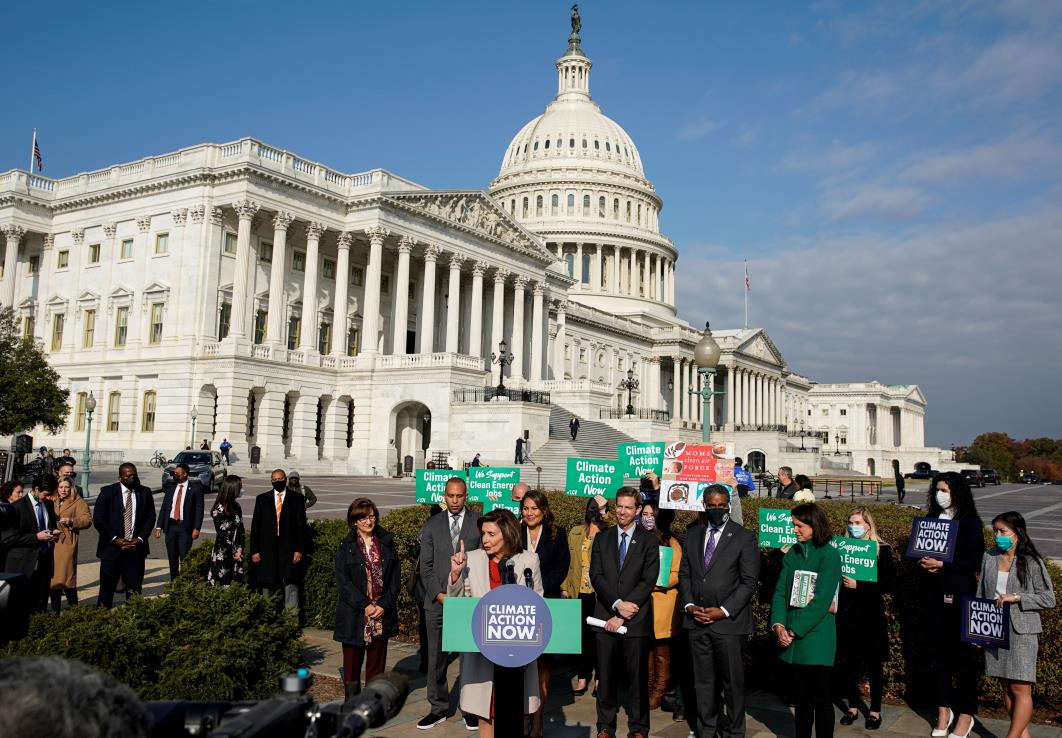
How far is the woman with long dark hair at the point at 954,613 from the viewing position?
8477 millimetres

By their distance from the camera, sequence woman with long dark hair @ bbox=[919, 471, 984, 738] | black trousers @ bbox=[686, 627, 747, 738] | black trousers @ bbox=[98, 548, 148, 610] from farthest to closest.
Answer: black trousers @ bbox=[98, 548, 148, 610], woman with long dark hair @ bbox=[919, 471, 984, 738], black trousers @ bbox=[686, 627, 747, 738]

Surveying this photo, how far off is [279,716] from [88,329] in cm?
6215

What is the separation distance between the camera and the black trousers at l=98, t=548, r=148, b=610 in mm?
12992

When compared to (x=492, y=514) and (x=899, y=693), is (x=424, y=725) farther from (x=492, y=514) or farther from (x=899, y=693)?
(x=899, y=693)

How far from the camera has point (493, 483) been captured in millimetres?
14039

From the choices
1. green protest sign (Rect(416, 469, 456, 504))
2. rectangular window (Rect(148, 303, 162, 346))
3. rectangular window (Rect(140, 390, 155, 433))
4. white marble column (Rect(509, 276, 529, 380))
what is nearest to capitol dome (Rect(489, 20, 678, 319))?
white marble column (Rect(509, 276, 529, 380))

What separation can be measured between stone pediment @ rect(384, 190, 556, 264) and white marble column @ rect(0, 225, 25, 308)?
79.6 feet

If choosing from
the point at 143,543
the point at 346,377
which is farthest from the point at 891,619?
the point at 346,377

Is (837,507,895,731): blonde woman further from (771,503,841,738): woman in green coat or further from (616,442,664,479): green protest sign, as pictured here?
(616,442,664,479): green protest sign

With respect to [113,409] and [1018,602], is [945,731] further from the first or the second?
[113,409]

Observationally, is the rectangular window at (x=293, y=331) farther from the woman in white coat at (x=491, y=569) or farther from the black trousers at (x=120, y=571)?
the woman in white coat at (x=491, y=569)

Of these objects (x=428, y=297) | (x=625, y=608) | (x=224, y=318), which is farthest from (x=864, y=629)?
(x=428, y=297)

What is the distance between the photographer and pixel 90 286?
58.2m

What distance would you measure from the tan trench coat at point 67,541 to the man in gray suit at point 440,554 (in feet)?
19.9
